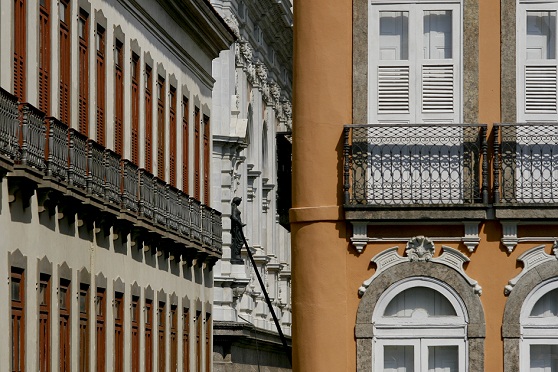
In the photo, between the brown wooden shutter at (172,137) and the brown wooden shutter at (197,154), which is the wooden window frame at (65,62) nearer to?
the brown wooden shutter at (172,137)

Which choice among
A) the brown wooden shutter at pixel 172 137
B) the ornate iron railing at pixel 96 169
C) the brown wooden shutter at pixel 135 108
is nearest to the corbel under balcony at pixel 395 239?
the ornate iron railing at pixel 96 169

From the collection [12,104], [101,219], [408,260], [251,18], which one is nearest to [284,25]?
[251,18]

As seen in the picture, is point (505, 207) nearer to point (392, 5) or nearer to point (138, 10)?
point (392, 5)

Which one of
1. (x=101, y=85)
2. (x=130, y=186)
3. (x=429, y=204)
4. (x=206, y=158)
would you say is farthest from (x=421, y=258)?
(x=206, y=158)

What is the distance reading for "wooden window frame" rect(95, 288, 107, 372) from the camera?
4103cm

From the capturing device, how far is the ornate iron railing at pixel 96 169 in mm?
38812

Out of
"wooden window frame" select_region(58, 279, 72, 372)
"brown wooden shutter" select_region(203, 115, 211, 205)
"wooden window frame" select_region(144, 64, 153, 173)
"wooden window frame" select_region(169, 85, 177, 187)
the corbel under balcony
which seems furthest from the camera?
"brown wooden shutter" select_region(203, 115, 211, 205)

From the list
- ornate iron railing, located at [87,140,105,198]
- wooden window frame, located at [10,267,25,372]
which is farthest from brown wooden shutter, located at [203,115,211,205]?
wooden window frame, located at [10,267,25,372]

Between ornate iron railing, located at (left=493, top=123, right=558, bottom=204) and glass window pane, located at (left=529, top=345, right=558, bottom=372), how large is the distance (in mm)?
1742

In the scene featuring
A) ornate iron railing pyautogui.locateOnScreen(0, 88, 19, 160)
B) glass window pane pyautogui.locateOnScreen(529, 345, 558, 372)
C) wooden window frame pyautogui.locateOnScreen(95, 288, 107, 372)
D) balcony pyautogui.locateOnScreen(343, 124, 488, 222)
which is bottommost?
glass window pane pyautogui.locateOnScreen(529, 345, 558, 372)

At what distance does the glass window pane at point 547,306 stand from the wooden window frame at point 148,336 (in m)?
19.6

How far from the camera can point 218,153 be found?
61.4 meters

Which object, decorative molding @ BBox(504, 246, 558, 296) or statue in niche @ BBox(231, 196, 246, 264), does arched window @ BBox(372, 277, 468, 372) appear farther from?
statue in niche @ BBox(231, 196, 246, 264)

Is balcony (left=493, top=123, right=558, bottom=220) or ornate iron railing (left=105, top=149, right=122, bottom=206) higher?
ornate iron railing (left=105, top=149, right=122, bottom=206)
